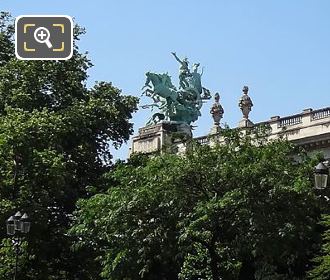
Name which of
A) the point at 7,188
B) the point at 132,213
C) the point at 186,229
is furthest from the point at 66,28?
the point at 7,188

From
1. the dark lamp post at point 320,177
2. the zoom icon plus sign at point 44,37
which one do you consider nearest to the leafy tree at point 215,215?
the dark lamp post at point 320,177

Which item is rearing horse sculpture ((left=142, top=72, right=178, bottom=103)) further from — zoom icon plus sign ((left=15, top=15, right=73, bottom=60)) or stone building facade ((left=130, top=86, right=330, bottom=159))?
zoom icon plus sign ((left=15, top=15, right=73, bottom=60))

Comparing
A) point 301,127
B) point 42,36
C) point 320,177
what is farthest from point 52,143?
point 42,36


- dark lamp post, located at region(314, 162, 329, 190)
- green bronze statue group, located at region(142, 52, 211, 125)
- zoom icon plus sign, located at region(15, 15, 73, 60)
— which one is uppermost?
green bronze statue group, located at region(142, 52, 211, 125)

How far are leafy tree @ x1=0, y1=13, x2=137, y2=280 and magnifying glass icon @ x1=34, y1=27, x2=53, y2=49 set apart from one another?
22.9 m

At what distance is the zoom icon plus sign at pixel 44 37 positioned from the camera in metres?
9.67

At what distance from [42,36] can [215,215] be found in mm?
19421

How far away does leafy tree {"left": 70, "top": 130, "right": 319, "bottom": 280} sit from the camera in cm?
2820

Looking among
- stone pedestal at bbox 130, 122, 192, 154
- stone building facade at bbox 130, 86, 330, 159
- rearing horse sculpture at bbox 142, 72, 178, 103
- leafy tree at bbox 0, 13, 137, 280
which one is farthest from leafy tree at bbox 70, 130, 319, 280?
rearing horse sculpture at bbox 142, 72, 178, 103

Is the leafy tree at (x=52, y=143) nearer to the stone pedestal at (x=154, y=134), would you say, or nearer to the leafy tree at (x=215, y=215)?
the leafy tree at (x=215, y=215)

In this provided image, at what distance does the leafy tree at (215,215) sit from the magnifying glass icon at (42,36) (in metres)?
18.6

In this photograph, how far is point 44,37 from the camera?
975 cm

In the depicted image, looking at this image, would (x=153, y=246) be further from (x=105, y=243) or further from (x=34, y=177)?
(x=34, y=177)

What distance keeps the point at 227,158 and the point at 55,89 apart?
15061 millimetres
